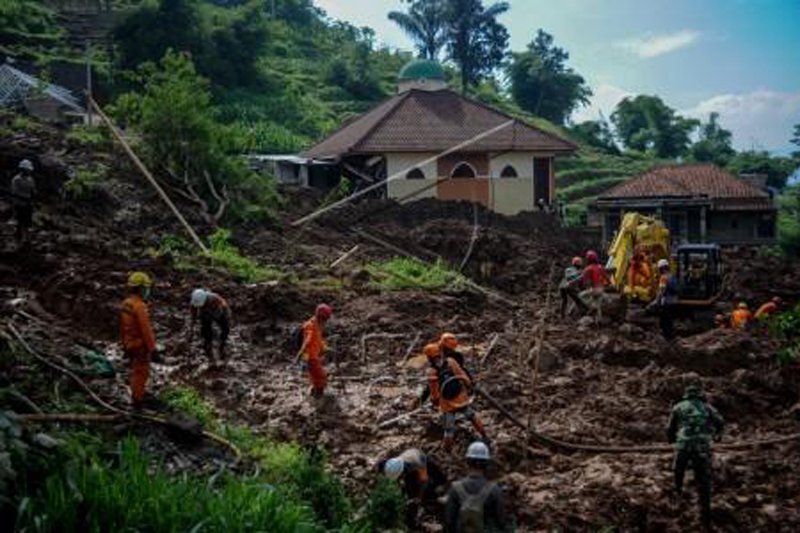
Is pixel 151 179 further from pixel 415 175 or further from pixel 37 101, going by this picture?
pixel 37 101

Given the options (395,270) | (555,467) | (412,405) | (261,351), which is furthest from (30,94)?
(555,467)

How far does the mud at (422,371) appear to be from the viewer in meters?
9.55

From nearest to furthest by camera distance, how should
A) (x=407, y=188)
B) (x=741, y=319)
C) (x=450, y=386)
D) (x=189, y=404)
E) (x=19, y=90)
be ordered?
(x=450, y=386), (x=189, y=404), (x=741, y=319), (x=407, y=188), (x=19, y=90)

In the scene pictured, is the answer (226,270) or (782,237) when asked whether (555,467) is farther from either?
(782,237)

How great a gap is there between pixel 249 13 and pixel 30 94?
20.5 meters

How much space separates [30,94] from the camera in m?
32.5

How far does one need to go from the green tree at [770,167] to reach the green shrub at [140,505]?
55.4m

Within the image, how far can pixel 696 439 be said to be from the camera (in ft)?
29.7

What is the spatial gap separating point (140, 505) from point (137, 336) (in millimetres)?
3502

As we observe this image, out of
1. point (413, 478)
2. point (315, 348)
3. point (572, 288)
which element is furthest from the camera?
point (572, 288)

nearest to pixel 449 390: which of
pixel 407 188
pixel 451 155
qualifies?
pixel 407 188

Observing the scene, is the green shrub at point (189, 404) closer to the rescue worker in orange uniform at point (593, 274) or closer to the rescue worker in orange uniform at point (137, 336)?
the rescue worker in orange uniform at point (137, 336)

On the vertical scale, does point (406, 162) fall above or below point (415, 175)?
above

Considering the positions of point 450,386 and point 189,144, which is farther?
point 189,144
